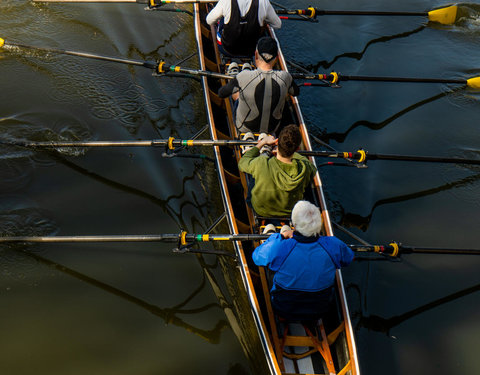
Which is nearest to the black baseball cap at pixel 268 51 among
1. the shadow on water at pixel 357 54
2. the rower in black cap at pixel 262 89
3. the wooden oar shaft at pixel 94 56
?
the rower in black cap at pixel 262 89

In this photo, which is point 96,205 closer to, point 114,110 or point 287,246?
point 114,110

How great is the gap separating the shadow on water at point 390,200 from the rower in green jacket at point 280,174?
2.09 metres

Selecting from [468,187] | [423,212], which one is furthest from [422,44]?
[423,212]

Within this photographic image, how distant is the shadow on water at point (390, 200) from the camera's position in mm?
6820

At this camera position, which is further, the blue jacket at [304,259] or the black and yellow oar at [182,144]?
the black and yellow oar at [182,144]

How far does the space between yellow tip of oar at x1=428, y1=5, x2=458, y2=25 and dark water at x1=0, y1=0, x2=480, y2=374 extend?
51 cm

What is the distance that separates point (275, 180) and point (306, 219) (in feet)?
3.58

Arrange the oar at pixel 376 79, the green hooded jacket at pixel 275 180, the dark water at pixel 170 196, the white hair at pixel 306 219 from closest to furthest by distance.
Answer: the white hair at pixel 306 219
the green hooded jacket at pixel 275 180
the dark water at pixel 170 196
the oar at pixel 376 79

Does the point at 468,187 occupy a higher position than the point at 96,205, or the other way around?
the point at 96,205

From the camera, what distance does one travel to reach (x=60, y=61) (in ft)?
29.6

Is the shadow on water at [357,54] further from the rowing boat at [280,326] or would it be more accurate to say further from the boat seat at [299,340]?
the boat seat at [299,340]

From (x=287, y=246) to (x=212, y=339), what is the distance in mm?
1974

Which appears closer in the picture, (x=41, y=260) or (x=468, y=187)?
(x=41, y=260)

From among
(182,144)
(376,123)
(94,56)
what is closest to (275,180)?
(182,144)
